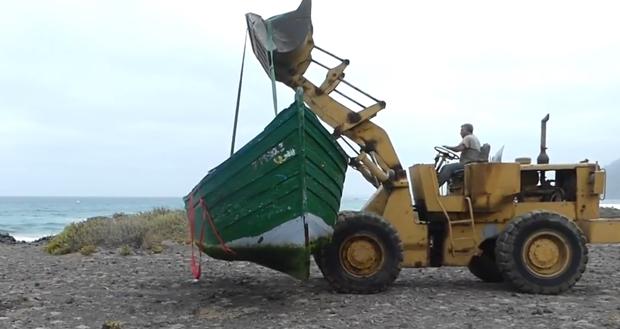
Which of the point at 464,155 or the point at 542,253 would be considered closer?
the point at 542,253

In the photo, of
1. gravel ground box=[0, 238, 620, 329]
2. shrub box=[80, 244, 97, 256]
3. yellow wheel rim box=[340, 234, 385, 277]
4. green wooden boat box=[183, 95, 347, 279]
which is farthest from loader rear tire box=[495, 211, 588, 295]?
shrub box=[80, 244, 97, 256]

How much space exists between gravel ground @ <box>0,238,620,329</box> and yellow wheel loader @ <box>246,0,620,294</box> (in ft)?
1.28

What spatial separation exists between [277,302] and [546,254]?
3535 millimetres

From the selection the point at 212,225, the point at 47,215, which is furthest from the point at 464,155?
the point at 47,215

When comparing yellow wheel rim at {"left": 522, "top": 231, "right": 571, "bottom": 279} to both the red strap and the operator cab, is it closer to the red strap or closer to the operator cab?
the operator cab

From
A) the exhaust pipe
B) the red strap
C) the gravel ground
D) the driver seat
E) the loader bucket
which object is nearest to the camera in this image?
the gravel ground

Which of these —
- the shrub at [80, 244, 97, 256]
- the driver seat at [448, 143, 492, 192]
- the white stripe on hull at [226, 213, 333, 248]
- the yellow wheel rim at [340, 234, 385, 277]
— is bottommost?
the shrub at [80, 244, 97, 256]

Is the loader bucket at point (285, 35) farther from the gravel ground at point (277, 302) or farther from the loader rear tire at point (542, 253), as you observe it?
the loader rear tire at point (542, 253)

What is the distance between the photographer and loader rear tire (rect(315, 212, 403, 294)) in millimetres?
9250

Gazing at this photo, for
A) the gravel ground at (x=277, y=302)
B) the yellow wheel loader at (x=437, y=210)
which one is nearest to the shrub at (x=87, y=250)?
the gravel ground at (x=277, y=302)

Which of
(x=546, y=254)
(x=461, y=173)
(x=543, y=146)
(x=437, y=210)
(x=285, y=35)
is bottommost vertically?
(x=546, y=254)

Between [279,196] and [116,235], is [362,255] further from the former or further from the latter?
[116,235]

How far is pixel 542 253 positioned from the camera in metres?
9.30

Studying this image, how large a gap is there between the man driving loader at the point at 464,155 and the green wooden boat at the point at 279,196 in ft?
7.34
